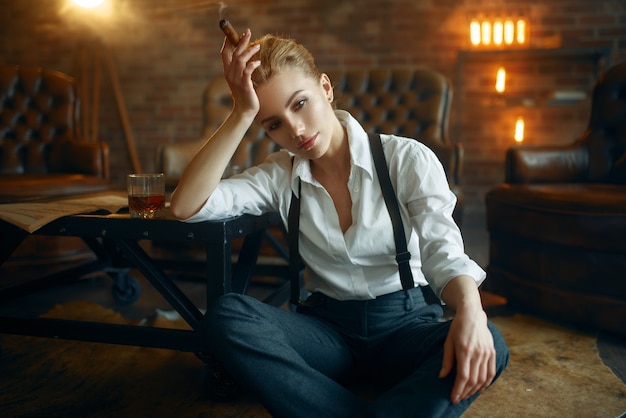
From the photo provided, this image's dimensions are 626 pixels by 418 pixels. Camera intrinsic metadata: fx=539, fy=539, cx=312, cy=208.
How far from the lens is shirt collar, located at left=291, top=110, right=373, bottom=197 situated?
114 centimetres

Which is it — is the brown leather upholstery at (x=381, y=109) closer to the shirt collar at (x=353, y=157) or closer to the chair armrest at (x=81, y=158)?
the chair armrest at (x=81, y=158)

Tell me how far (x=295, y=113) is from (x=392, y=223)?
30 cm

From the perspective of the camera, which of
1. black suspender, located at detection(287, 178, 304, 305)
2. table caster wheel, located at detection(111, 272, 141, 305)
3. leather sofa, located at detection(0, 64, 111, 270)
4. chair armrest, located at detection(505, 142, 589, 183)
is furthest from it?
leather sofa, located at detection(0, 64, 111, 270)

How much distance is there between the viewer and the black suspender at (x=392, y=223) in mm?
1092

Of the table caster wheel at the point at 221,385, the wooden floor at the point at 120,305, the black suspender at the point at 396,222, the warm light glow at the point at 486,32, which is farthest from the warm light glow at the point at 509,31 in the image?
the table caster wheel at the point at 221,385

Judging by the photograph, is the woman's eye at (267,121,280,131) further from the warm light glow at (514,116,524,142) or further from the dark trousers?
the warm light glow at (514,116,524,142)

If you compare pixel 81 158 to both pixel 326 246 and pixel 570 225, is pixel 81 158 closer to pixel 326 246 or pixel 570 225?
pixel 326 246

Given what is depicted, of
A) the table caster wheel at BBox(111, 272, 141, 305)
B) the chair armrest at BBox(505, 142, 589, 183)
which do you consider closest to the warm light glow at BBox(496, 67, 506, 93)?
the chair armrest at BBox(505, 142, 589, 183)

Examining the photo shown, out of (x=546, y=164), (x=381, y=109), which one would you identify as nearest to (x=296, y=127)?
(x=546, y=164)

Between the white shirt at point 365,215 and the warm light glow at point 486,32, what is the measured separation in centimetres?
292

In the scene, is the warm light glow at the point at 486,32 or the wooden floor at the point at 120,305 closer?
the wooden floor at the point at 120,305

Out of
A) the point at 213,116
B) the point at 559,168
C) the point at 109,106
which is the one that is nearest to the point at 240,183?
the point at 559,168

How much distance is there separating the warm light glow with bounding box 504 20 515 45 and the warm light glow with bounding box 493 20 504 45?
29 mm

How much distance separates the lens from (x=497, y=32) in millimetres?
3742
